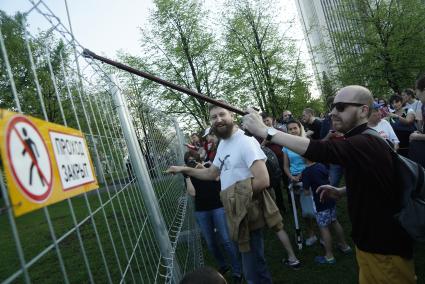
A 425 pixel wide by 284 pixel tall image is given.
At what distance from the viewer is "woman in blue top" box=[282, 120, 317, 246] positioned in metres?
5.30

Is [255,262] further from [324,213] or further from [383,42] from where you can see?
[383,42]

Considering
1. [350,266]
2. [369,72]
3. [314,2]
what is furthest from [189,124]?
[314,2]

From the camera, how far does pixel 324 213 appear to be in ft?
15.2

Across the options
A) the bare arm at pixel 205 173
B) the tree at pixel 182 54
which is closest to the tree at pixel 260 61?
the tree at pixel 182 54

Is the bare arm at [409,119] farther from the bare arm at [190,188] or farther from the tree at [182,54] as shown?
the tree at [182,54]

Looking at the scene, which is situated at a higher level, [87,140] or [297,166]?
[87,140]

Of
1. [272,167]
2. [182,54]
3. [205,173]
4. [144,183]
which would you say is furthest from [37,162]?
[182,54]

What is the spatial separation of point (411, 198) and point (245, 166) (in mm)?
1406

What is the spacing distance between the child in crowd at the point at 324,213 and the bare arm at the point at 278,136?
255 centimetres

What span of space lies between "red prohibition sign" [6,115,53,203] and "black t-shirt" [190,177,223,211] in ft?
11.7

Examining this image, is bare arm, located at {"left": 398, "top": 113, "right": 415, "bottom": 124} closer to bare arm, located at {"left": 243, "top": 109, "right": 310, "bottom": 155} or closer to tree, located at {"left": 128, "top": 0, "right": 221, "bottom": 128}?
bare arm, located at {"left": 243, "top": 109, "right": 310, "bottom": 155}

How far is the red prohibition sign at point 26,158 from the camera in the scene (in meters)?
0.99

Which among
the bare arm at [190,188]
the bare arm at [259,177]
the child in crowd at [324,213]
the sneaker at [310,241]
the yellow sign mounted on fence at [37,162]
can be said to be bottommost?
the sneaker at [310,241]

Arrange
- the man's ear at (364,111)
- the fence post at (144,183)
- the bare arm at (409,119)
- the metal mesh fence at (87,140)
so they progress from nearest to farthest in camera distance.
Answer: the metal mesh fence at (87,140) → the man's ear at (364,111) → the fence post at (144,183) → the bare arm at (409,119)
